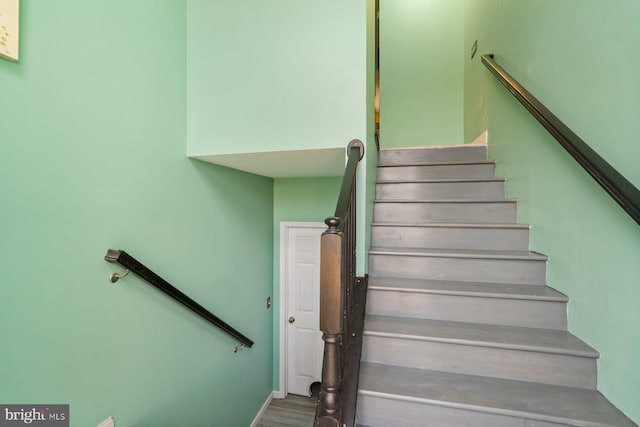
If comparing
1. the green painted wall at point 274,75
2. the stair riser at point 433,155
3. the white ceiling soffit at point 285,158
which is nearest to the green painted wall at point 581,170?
the stair riser at point 433,155

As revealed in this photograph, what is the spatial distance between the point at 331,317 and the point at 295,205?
2.47 metres

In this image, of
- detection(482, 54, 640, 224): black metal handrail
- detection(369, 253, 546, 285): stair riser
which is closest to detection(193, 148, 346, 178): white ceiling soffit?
detection(369, 253, 546, 285): stair riser

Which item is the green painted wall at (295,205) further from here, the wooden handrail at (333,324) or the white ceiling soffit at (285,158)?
the wooden handrail at (333,324)

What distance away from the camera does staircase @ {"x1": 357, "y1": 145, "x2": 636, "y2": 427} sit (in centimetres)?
109

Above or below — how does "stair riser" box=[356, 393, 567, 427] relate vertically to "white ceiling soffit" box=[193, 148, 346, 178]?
below

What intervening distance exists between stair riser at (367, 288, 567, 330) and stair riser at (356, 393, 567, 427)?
468 millimetres

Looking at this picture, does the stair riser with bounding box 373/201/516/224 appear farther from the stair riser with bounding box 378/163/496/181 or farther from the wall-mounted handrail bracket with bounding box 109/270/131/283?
the wall-mounted handrail bracket with bounding box 109/270/131/283

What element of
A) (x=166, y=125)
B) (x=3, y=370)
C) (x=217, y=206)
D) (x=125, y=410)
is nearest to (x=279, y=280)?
(x=217, y=206)

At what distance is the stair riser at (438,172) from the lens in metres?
2.34

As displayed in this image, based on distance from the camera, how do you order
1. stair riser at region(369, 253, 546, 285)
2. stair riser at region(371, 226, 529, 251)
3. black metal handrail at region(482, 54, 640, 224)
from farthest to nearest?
1. stair riser at region(371, 226, 529, 251)
2. stair riser at region(369, 253, 546, 285)
3. black metal handrail at region(482, 54, 640, 224)

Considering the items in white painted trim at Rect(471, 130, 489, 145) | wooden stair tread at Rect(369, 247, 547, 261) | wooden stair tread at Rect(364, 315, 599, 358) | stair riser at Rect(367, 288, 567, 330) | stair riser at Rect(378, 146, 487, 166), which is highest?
white painted trim at Rect(471, 130, 489, 145)

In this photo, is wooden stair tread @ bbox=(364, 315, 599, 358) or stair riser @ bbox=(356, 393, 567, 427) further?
wooden stair tread @ bbox=(364, 315, 599, 358)

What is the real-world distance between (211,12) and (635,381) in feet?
9.11

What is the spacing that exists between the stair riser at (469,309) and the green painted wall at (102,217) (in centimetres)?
132
